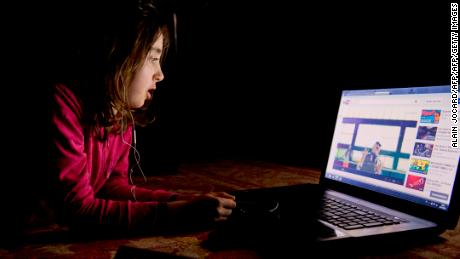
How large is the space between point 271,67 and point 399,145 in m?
1.76

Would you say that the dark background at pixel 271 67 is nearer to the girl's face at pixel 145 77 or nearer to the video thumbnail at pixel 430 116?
the video thumbnail at pixel 430 116

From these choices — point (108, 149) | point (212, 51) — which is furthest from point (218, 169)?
point (212, 51)

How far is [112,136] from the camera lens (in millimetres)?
969

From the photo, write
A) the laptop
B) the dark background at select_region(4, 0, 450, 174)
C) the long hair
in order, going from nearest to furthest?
the laptop
the long hair
the dark background at select_region(4, 0, 450, 174)

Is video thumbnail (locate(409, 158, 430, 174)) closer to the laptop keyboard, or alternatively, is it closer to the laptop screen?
the laptop screen

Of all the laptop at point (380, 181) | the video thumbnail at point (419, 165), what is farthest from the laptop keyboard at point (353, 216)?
the video thumbnail at point (419, 165)

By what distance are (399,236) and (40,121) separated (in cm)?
74

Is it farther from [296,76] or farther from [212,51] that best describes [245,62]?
[296,76]

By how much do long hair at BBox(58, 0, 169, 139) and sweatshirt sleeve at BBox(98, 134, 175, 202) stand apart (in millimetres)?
183

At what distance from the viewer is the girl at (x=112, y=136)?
27.4 inches

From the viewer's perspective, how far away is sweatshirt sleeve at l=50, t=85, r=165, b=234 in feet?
2.26

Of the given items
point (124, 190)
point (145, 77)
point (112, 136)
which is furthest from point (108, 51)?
point (124, 190)

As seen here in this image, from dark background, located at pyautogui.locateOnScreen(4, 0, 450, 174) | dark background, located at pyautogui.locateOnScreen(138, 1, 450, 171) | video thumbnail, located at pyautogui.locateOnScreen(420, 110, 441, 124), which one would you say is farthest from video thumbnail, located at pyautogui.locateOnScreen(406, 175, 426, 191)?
dark background, located at pyautogui.locateOnScreen(138, 1, 450, 171)

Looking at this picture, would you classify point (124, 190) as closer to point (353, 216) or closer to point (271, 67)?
point (353, 216)
